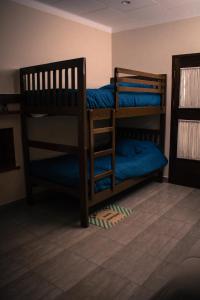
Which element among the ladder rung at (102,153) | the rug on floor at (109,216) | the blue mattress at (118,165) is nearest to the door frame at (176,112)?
the blue mattress at (118,165)

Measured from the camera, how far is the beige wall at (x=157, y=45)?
11.9 feet

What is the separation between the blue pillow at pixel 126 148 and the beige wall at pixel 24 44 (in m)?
0.80

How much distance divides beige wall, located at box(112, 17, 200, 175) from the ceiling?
0.12m

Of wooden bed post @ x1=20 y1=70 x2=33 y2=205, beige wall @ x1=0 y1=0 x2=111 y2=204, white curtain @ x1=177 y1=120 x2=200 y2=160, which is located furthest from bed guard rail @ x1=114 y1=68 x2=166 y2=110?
wooden bed post @ x1=20 y1=70 x2=33 y2=205

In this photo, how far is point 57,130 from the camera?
3699 millimetres

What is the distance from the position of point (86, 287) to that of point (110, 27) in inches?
150

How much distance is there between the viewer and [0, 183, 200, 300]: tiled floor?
1.81 metres

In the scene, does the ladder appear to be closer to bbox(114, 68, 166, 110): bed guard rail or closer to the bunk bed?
the bunk bed

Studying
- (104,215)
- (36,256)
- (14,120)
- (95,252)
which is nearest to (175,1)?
(14,120)

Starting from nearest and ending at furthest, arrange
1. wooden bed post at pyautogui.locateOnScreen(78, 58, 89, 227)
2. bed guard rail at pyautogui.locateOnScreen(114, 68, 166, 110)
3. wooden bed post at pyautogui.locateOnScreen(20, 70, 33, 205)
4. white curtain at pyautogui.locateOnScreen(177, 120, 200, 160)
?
wooden bed post at pyautogui.locateOnScreen(78, 58, 89, 227)
wooden bed post at pyautogui.locateOnScreen(20, 70, 33, 205)
bed guard rail at pyautogui.locateOnScreen(114, 68, 166, 110)
white curtain at pyautogui.locateOnScreen(177, 120, 200, 160)

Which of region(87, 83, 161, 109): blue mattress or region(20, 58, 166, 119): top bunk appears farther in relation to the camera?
region(87, 83, 161, 109): blue mattress

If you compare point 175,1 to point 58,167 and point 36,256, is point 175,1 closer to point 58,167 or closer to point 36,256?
point 58,167

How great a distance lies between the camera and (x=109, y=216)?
2.91 m

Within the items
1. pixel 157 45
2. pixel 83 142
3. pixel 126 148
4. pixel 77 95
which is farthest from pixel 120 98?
pixel 157 45
